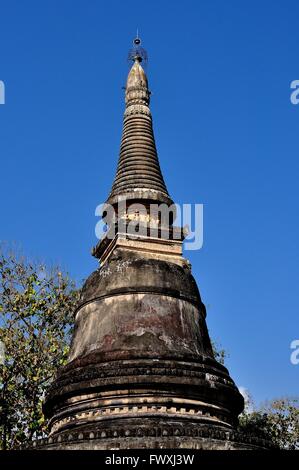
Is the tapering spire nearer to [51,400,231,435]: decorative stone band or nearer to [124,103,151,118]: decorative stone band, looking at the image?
[124,103,151,118]: decorative stone band

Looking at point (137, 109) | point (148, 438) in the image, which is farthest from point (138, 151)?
point (148, 438)

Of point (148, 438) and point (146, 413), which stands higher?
point (146, 413)

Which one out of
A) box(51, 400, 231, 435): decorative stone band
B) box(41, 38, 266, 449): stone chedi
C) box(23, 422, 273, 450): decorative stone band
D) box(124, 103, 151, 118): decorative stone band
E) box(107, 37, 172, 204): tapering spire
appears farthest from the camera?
box(124, 103, 151, 118): decorative stone band

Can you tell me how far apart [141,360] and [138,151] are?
7.60 meters

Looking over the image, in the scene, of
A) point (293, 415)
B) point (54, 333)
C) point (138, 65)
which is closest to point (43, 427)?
point (54, 333)

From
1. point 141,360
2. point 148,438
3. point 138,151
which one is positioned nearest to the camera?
point 148,438

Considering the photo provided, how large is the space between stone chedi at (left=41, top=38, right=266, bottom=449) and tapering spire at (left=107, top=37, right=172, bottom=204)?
80 mm

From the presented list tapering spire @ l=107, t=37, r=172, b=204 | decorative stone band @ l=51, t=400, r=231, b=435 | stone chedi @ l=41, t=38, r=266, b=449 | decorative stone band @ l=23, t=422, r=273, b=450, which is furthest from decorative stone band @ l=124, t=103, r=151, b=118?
decorative stone band @ l=23, t=422, r=273, b=450

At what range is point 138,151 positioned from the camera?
19750mm

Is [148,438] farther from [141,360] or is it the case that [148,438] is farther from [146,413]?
[141,360]

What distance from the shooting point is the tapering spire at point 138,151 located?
18609mm

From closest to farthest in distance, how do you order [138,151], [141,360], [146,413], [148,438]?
[148,438]
[146,413]
[141,360]
[138,151]

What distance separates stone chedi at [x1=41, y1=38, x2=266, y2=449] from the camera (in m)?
12.9
